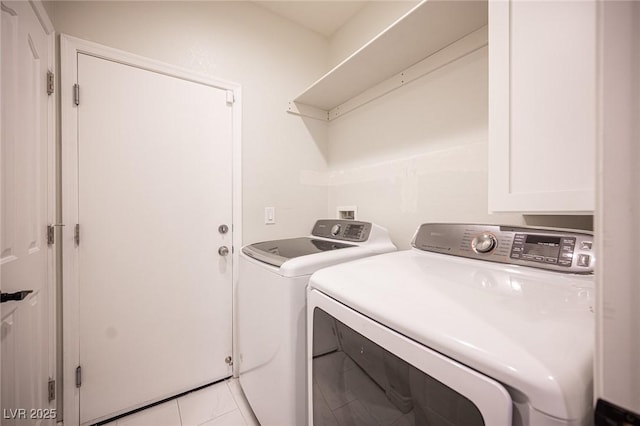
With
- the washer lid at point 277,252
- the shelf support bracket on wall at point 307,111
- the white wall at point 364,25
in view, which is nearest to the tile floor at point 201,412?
the washer lid at point 277,252

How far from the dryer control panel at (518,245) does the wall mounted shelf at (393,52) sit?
97 centimetres

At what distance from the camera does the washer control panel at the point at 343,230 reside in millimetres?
1516

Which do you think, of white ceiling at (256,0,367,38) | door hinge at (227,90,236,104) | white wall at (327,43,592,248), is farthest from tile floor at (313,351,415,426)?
white ceiling at (256,0,367,38)

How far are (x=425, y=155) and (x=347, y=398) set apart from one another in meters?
1.29

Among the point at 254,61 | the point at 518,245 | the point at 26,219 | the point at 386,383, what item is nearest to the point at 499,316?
the point at 386,383

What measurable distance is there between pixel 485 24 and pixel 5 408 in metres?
2.47

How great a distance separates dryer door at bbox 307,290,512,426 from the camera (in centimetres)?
43

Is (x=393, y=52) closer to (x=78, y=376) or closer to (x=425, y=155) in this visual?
(x=425, y=155)

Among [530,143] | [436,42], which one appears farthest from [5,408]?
[436,42]

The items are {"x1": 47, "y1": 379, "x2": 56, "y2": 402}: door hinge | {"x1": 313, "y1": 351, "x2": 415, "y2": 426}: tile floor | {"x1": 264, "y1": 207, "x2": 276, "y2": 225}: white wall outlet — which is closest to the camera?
{"x1": 313, "y1": 351, "x2": 415, "y2": 426}: tile floor

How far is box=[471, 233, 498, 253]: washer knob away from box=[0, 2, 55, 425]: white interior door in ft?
5.59

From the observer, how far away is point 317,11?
189 centimetres

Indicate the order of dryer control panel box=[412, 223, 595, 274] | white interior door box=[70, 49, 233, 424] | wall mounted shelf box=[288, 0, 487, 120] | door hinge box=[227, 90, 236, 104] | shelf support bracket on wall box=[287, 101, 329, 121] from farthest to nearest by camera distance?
shelf support bracket on wall box=[287, 101, 329, 121] → door hinge box=[227, 90, 236, 104] → white interior door box=[70, 49, 233, 424] → wall mounted shelf box=[288, 0, 487, 120] → dryer control panel box=[412, 223, 595, 274]

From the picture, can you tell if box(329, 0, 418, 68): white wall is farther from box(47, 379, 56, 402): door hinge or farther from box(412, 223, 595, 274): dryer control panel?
box(47, 379, 56, 402): door hinge
